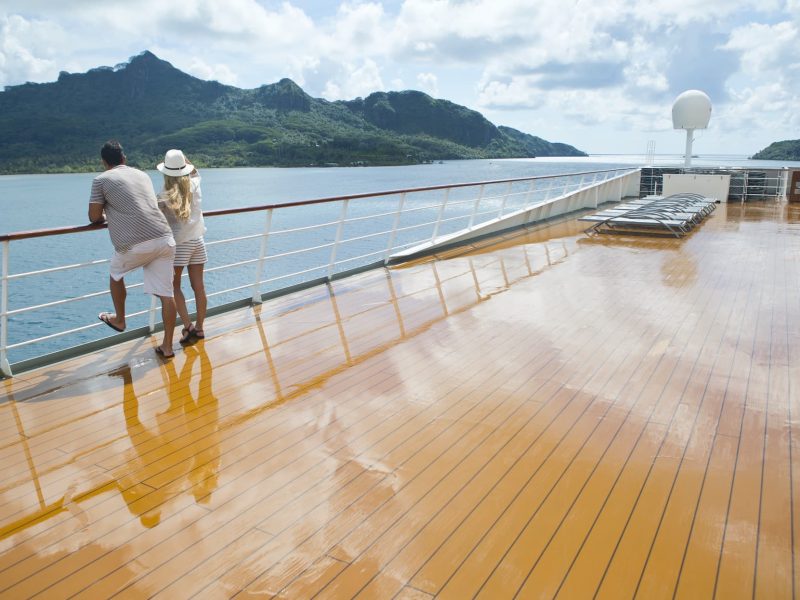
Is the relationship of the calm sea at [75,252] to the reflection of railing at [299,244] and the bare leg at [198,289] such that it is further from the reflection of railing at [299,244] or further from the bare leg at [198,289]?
the bare leg at [198,289]

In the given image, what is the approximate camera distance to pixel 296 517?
1939 millimetres

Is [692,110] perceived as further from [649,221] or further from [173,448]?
[173,448]

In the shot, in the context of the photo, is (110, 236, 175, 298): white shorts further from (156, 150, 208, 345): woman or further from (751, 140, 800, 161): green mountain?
(751, 140, 800, 161): green mountain

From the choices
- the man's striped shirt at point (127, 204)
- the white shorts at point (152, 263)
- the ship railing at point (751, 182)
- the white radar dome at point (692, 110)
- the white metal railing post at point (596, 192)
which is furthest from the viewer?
the white radar dome at point (692, 110)

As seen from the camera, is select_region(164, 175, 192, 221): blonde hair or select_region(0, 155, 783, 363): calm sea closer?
select_region(164, 175, 192, 221): blonde hair

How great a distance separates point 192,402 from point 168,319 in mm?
790

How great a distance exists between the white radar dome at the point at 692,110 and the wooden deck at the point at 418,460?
1513 centimetres

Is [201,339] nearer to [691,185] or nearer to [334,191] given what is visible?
[691,185]

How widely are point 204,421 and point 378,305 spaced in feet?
7.28

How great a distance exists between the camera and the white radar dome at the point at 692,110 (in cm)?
1714

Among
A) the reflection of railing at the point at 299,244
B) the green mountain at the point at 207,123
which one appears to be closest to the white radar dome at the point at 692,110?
the reflection of railing at the point at 299,244

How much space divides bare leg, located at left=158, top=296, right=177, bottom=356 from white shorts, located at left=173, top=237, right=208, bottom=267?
29cm

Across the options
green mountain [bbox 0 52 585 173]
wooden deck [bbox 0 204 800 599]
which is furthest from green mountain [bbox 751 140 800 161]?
wooden deck [bbox 0 204 800 599]

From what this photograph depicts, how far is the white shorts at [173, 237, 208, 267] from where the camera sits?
362 cm
